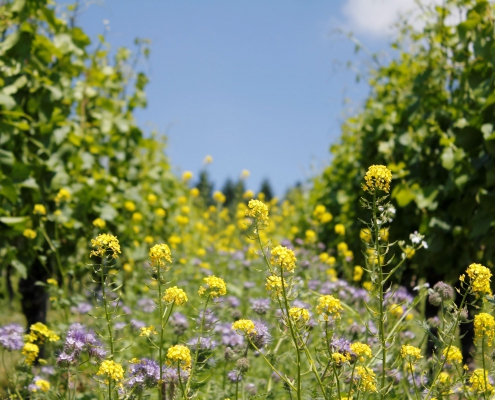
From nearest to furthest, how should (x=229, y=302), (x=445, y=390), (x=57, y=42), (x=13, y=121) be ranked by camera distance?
(x=445, y=390) < (x=229, y=302) < (x=13, y=121) < (x=57, y=42)

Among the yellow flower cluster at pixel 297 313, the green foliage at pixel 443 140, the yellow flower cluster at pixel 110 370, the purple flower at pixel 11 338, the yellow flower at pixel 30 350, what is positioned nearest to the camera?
the yellow flower cluster at pixel 110 370

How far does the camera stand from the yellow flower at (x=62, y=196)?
3666 millimetres

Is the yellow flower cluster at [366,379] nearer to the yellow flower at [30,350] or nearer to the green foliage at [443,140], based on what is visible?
the yellow flower at [30,350]

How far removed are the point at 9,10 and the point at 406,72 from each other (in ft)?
9.90

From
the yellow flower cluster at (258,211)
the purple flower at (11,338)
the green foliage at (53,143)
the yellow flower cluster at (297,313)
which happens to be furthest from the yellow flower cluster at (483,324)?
the green foliage at (53,143)

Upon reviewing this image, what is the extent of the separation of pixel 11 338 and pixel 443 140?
8.81 feet

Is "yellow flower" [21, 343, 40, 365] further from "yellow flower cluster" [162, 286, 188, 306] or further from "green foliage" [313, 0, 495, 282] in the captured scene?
"green foliage" [313, 0, 495, 282]

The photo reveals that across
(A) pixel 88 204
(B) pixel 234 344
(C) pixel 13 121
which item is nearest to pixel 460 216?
(B) pixel 234 344

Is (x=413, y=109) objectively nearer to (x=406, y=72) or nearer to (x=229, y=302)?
(x=406, y=72)

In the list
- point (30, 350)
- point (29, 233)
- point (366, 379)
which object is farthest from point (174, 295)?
point (29, 233)

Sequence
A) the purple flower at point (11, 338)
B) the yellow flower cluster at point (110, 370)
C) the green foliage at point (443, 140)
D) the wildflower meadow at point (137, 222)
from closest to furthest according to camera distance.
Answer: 1. the yellow flower cluster at point (110, 370)
2. the purple flower at point (11, 338)
3. the wildflower meadow at point (137, 222)
4. the green foliage at point (443, 140)

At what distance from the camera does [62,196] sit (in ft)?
12.1

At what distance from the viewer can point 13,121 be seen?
346cm

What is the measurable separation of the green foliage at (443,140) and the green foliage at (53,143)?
7.14 ft
